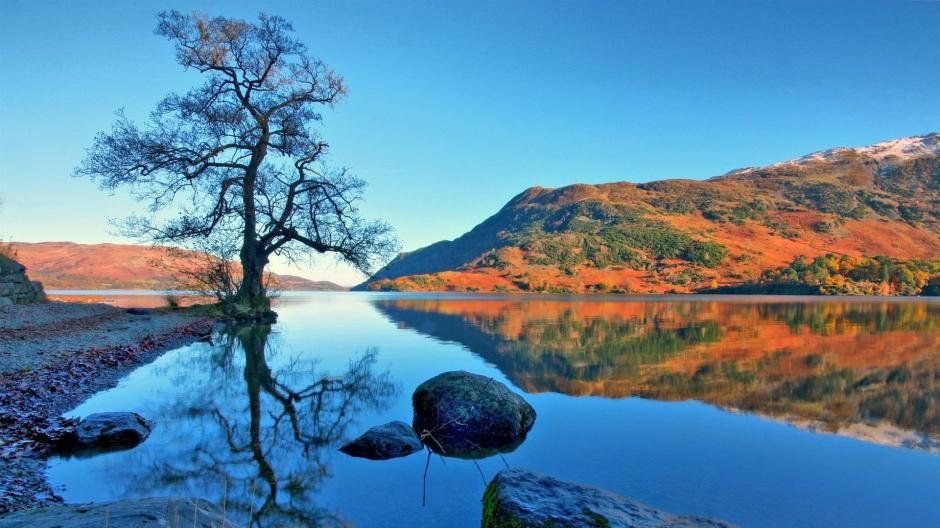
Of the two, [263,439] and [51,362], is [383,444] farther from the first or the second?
[51,362]

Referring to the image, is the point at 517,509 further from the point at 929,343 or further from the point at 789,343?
the point at 929,343

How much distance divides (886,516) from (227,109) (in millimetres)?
24668

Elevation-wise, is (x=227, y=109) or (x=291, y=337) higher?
Result: (x=227, y=109)

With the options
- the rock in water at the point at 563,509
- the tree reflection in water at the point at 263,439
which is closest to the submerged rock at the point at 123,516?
the tree reflection in water at the point at 263,439

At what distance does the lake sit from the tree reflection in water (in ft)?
0.09

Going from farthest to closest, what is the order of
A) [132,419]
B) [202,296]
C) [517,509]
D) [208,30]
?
[202,296] → [208,30] → [132,419] → [517,509]

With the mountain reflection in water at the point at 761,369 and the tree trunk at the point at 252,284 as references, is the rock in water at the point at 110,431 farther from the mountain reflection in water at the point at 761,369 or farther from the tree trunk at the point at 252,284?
the tree trunk at the point at 252,284

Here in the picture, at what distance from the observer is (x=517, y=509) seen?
159 inches

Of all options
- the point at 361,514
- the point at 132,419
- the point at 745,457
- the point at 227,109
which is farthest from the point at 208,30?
the point at 745,457

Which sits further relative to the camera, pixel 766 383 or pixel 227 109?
pixel 227 109

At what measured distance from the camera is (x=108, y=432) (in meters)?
6.54

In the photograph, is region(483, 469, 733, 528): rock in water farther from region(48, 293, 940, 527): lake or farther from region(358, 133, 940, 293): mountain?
region(358, 133, 940, 293): mountain

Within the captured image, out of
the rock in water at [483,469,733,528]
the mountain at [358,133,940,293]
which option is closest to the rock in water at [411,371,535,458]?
the rock in water at [483,469,733,528]

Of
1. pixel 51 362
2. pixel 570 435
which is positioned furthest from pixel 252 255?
pixel 570 435
